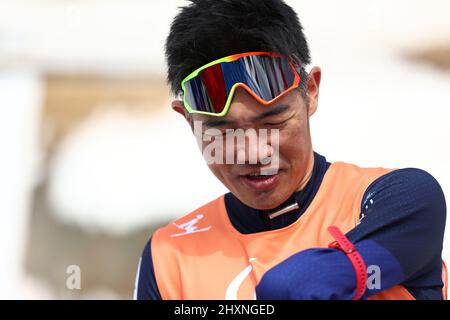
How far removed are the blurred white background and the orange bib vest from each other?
43.5 inches

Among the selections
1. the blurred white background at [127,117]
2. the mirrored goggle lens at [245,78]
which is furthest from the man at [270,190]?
the blurred white background at [127,117]

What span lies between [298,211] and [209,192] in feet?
4.28

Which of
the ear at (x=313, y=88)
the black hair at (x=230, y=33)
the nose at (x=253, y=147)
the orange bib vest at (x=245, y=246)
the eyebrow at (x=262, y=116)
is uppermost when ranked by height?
the black hair at (x=230, y=33)

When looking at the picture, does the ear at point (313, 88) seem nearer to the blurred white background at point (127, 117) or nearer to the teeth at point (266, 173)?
the teeth at point (266, 173)

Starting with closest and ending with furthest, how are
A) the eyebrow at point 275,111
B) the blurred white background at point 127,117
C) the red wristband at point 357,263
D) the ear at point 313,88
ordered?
the red wristband at point 357,263 → the eyebrow at point 275,111 → the ear at point 313,88 → the blurred white background at point 127,117

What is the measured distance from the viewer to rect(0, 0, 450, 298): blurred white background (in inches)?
103

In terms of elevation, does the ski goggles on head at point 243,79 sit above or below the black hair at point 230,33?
below

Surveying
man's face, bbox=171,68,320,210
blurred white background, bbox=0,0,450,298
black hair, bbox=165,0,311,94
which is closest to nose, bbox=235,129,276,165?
man's face, bbox=171,68,320,210

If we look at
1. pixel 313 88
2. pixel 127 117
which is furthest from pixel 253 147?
pixel 127 117

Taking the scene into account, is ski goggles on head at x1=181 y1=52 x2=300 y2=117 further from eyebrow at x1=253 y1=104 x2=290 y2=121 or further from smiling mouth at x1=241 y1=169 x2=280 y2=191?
smiling mouth at x1=241 y1=169 x2=280 y2=191

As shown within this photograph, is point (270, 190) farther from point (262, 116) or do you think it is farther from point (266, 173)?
point (262, 116)

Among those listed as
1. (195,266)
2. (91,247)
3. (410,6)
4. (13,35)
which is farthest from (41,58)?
(195,266)

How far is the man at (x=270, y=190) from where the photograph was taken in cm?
111

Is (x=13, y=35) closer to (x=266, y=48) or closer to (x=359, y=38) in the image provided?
(x=359, y=38)
